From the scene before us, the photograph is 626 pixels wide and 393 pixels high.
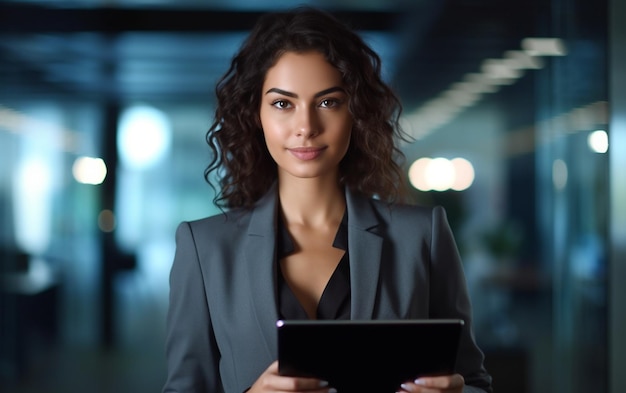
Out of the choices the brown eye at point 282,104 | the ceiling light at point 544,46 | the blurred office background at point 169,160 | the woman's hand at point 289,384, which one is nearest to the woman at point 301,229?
the brown eye at point 282,104

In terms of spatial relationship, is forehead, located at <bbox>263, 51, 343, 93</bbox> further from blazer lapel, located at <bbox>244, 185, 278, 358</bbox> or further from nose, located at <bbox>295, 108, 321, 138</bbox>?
blazer lapel, located at <bbox>244, 185, 278, 358</bbox>

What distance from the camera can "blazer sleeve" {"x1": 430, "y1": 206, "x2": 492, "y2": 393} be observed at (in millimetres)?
1987

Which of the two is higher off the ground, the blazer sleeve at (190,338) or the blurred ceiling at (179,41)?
the blurred ceiling at (179,41)

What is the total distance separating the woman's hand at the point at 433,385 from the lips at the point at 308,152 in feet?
2.02

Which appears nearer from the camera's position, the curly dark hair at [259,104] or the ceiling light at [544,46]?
the curly dark hair at [259,104]

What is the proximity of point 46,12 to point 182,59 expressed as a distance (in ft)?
3.52

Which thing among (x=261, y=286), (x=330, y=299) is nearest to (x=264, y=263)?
(x=261, y=286)

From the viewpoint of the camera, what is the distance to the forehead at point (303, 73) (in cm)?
189

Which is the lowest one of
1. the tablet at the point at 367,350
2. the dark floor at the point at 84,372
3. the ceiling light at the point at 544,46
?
the dark floor at the point at 84,372

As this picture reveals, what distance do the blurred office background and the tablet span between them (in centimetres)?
395

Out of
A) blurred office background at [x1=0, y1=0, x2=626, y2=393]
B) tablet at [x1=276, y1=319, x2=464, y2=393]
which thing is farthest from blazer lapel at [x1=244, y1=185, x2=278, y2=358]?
blurred office background at [x1=0, y1=0, x2=626, y2=393]

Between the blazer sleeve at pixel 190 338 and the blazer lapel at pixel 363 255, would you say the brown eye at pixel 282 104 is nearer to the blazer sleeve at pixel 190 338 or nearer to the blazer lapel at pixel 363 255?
the blazer lapel at pixel 363 255

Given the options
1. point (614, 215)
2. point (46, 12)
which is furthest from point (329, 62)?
point (46, 12)

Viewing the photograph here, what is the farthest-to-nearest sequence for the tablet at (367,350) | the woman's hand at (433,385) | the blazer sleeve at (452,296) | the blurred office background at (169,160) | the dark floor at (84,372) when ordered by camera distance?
the dark floor at (84,372) < the blurred office background at (169,160) < the blazer sleeve at (452,296) < the woman's hand at (433,385) < the tablet at (367,350)
